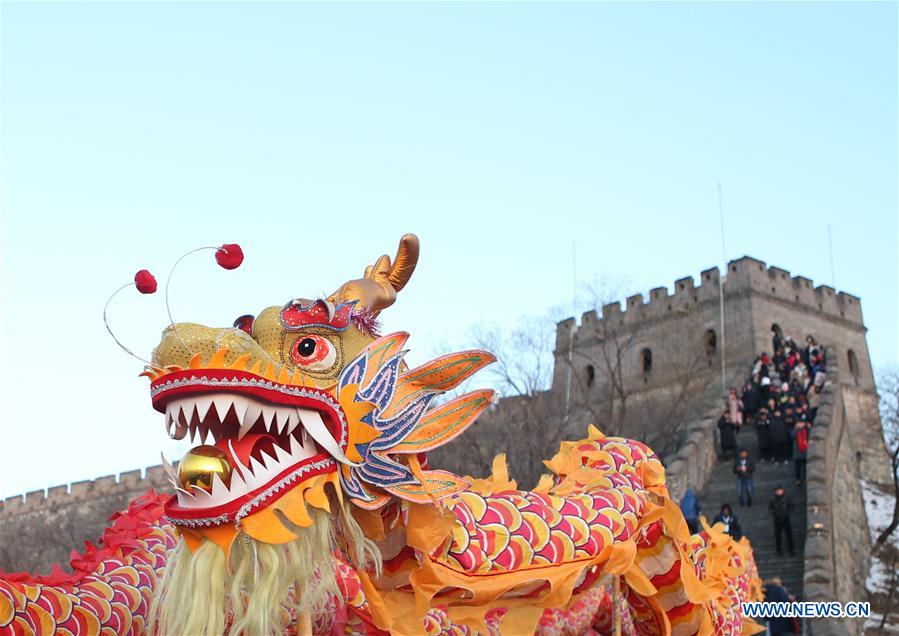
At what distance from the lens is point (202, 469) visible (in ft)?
12.6

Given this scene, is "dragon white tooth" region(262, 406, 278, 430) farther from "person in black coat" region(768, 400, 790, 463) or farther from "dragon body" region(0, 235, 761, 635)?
"person in black coat" region(768, 400, 790, 463)

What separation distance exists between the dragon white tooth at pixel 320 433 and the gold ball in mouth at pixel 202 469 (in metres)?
0.33

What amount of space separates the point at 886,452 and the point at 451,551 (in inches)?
1113

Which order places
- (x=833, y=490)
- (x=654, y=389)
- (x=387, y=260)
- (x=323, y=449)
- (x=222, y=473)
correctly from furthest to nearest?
(x=654, y=389), (x=833, y=490), (x=387, y=260), (x=323, y=449), (x=222, y=473)

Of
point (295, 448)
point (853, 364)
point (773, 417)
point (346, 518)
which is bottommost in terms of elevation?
point (346, 518)

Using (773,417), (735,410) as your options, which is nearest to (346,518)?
(773,417)

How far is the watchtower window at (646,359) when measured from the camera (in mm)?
30484

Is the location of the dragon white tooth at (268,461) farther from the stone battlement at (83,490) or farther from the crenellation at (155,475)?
the crenellation at (155,475)

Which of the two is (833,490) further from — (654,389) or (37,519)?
(37,519)

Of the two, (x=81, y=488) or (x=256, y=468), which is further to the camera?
(x=81, y=488)

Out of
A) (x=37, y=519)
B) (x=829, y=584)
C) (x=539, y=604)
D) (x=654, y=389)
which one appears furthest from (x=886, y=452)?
A: (x=539, y=604)

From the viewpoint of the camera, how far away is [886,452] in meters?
30.2

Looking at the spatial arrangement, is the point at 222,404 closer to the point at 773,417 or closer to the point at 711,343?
the point at 773,417

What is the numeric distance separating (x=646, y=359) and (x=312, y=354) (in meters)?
27.0
